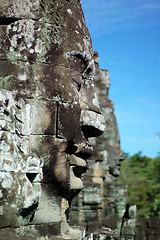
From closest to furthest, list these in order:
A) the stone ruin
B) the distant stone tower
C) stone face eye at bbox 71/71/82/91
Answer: the stone ruin, stone face eye at bbox 71/71/82/91, the distant stone tower

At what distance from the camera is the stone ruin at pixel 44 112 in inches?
128

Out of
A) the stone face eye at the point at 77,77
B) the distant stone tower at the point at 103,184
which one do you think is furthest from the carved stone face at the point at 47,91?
the distant stone tower at the point at 103,184

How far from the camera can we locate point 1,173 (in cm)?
309

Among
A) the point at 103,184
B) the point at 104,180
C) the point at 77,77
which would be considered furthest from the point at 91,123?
the point at 103,184

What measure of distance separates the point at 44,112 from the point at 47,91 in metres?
0.19

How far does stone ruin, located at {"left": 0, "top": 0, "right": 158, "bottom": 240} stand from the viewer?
3.24 metres

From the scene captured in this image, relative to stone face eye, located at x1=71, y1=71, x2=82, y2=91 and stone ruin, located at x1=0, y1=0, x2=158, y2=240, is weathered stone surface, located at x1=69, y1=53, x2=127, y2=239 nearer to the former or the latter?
stone ruin, located at x1=0, y1=0, x2=158, y2=240

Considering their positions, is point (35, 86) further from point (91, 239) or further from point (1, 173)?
point (91, 239)

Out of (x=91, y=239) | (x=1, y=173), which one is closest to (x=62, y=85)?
(x=1, y=173)

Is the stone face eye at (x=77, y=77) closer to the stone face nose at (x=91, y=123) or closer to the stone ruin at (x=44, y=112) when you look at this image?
the stone ruin at (x=44, y=112)

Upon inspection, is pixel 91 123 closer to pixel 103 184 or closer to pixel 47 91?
pixel 47 91

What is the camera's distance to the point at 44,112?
12.2 ft

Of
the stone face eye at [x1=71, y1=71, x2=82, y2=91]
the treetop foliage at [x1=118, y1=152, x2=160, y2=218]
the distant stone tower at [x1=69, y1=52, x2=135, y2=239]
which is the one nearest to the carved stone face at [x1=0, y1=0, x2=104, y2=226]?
the stone face eye at [x1=71, y1=71, x2=82, y2=91]

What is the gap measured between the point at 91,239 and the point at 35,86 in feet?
5.43
